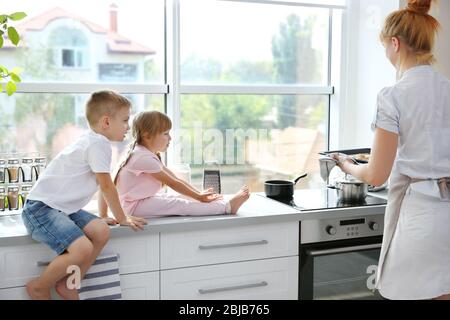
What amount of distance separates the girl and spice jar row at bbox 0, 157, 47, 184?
1.06 ft

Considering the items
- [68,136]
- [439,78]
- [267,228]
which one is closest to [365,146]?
[267,228]

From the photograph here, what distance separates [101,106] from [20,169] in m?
0.48

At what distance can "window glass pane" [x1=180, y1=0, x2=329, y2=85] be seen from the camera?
2.85 meters

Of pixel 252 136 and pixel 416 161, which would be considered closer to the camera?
pixel 416 161

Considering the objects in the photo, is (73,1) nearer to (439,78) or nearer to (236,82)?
(236,82)

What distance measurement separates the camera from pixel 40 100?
259 cm

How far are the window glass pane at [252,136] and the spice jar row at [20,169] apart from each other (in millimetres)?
715

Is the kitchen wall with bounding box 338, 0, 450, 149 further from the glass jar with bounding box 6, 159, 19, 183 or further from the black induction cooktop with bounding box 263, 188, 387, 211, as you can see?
the glass jar with bounding box 6, 159, 19, 183

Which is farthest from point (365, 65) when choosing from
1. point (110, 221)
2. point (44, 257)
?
point (44, 257)

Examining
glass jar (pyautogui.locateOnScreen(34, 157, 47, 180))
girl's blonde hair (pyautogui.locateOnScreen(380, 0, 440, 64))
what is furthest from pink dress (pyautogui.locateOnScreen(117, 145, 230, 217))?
girl's blonde hair (pyautogui.locateOnScreen(380, 0, 440, 64))

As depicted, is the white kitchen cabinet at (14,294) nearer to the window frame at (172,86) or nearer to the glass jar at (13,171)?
the glass jar at (13,171)

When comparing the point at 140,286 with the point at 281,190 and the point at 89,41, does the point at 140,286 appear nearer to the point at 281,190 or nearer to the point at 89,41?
the point at 281,190

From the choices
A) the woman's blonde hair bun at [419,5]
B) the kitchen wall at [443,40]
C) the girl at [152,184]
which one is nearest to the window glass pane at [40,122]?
the girl at [152,184]

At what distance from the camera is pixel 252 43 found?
2990mm
